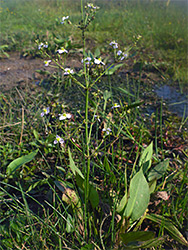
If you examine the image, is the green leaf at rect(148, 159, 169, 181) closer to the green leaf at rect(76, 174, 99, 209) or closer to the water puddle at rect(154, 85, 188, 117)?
the green leaf at rect(76, 174, 99, 209)

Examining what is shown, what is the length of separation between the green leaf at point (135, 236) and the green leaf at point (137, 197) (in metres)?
0.10

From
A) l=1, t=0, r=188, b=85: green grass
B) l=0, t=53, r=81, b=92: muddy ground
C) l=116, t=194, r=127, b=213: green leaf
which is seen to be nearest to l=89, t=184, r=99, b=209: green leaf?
l=116, t=194, r=127, b=213: green leaf

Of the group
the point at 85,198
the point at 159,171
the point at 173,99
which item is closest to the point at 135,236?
the point at 85,198

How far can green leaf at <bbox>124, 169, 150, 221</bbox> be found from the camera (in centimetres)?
104

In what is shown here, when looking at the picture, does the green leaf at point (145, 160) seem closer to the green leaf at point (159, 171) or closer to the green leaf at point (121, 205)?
the green leaf at point (159, 171)

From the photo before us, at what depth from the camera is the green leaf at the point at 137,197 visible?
1.04 meters

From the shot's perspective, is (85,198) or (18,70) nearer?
(85,198)

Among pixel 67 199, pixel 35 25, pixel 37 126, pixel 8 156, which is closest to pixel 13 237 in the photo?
pixel 67 199

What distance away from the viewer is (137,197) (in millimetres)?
1053

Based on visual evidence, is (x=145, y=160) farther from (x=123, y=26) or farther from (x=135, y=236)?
(x=123, y=26)

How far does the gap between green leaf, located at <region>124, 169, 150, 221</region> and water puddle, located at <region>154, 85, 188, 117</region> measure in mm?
1298

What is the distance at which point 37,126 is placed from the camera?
1.76 metres

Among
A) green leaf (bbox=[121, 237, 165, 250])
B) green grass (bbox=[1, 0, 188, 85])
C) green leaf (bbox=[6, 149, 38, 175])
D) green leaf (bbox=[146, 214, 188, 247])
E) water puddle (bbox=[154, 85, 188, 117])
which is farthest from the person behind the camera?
green grass (bbox=[1, 0, 188, 85])

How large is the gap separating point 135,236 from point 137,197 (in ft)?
0.56
